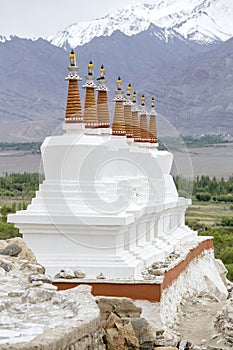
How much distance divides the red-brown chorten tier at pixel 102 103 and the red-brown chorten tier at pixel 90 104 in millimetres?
682

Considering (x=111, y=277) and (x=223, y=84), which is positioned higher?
(x=223, y=84)

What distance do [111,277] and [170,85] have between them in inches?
6169

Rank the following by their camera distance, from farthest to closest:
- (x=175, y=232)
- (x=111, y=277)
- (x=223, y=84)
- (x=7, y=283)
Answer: (x=223, y=84), (x=175, y=232), (x=111, y=277), (x=7, y=283)

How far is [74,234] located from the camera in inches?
551

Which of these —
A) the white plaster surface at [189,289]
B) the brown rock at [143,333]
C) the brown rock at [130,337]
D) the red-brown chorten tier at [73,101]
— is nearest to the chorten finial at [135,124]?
the white plaster surface at [189,289]

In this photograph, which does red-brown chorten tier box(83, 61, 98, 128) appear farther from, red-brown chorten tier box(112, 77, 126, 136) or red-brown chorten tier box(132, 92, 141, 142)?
red-brown chorten tier box(132, 92, 141, 142)

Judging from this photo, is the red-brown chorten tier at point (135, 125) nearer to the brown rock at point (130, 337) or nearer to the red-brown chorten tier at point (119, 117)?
the red-brown chorten tier at point (119, 117)

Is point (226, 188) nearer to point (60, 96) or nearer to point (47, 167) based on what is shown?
point (47, 167)

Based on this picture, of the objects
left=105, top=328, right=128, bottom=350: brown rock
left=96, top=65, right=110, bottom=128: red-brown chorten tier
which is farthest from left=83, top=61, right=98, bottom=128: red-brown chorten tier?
left=105, top=328, right=128, bottom=350: brown rock

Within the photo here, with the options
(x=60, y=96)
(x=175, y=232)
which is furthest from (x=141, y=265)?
(x=60, y=96)

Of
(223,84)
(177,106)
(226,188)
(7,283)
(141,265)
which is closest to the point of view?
(7,283)

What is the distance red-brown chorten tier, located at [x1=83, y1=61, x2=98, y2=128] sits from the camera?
50.5 ft

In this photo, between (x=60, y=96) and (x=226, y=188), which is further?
(x=60, y=96)

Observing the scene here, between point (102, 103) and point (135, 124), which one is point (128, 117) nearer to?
point (135, 124)
